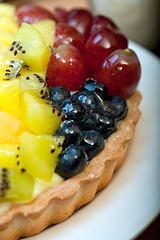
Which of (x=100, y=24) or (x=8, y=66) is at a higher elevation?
(x=100, y=24)

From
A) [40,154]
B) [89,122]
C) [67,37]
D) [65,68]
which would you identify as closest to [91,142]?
[89,122]

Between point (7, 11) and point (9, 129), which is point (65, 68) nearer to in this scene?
point (9, 129)

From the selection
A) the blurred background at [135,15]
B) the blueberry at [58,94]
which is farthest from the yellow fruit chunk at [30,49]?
the blurred background at [135,15]

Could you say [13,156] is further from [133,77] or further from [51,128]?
[133,77]

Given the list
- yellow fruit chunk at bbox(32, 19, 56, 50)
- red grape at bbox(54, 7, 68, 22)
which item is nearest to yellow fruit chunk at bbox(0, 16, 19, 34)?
yellow fruit chunk at bbox(32, 19, 56, 50)

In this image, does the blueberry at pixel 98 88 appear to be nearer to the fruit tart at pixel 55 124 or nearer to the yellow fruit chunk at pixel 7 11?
the fruit tart at pixel 55 124

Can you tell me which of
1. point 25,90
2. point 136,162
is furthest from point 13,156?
point 136,162
